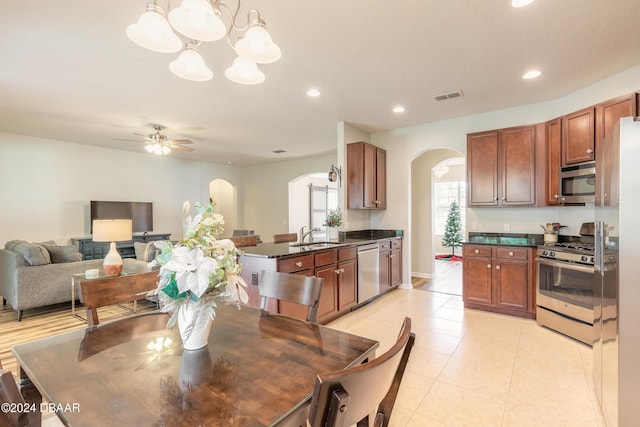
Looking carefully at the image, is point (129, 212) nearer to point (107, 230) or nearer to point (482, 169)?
point (107, 230)

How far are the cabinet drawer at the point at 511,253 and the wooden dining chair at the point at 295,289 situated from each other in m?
3.15

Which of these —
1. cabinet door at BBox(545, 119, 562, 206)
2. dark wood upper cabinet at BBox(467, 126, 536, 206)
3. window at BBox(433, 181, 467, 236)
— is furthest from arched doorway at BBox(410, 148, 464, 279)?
window at BBox(433, 181, 467, 236)

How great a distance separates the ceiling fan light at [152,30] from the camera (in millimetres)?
1370

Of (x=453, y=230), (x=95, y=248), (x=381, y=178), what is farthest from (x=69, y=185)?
(x=453, y=230)

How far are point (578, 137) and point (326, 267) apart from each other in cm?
317

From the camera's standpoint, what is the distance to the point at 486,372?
98.1 inches

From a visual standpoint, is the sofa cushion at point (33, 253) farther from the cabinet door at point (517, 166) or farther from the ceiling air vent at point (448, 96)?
the cabinet door at point (517, 166)

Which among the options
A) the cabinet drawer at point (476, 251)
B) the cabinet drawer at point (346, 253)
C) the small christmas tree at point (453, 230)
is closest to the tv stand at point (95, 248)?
the cabinet drawer at point (346, 253)

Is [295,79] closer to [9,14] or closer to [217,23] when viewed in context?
[217,23]

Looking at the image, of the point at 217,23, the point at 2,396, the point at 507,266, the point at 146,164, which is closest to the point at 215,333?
the point at 2,396

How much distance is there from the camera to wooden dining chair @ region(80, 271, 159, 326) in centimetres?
156

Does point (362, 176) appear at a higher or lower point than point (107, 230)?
higher

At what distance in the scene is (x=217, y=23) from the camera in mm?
1357

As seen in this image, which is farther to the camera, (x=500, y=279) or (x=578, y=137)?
(x=500, y=279)
